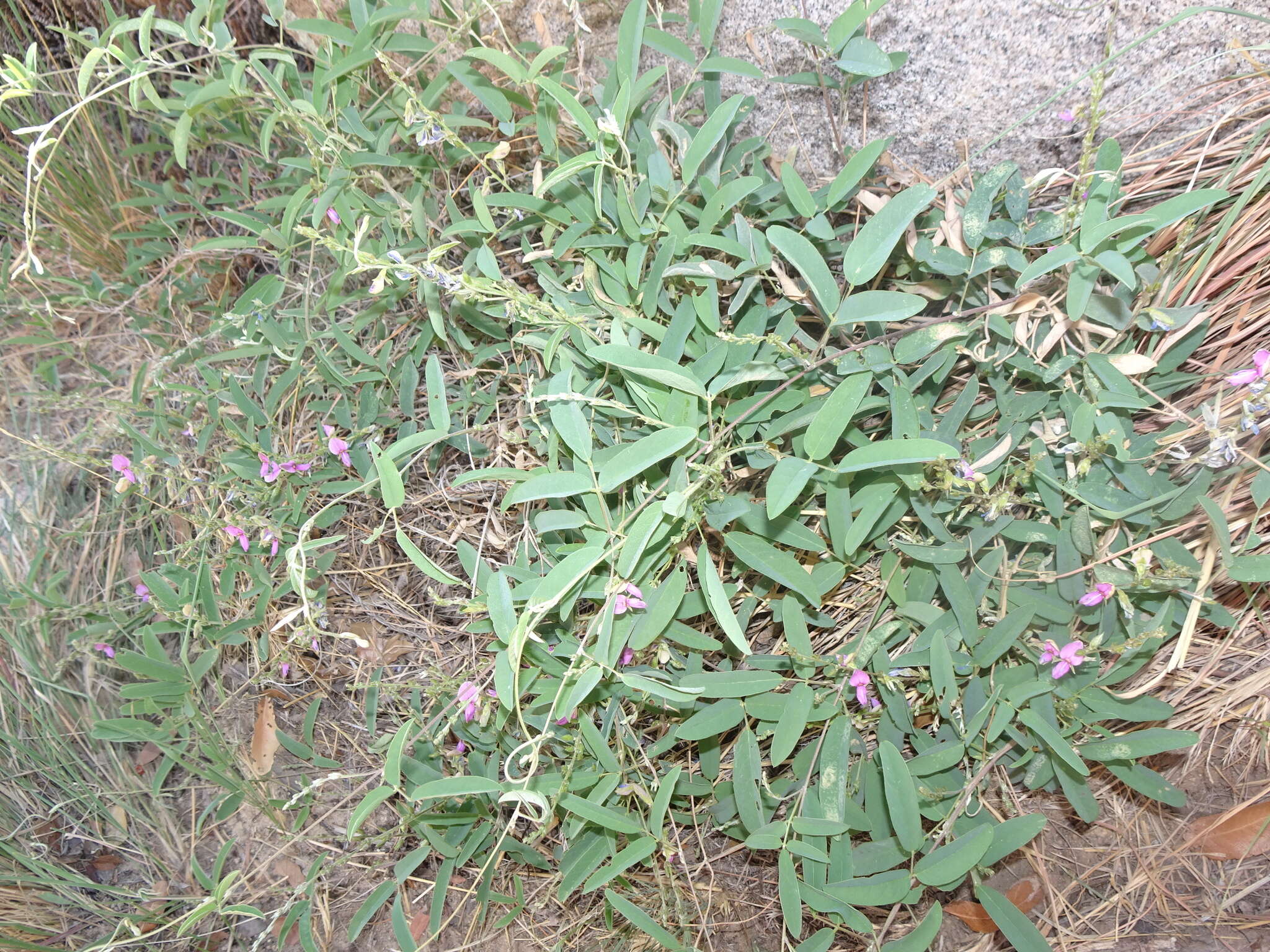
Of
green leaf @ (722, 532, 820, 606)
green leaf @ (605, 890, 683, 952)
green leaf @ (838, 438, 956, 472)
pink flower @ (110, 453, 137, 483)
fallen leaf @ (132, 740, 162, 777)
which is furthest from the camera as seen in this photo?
fallen leaf @ (132, 740, 162, 777)

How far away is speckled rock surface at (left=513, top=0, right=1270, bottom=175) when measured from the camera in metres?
1.31

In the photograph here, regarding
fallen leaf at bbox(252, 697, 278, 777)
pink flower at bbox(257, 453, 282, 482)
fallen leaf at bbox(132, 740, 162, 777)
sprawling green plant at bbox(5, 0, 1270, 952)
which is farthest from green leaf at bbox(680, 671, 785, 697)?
fallen leaf at bbox(132, 740, 162, 777)

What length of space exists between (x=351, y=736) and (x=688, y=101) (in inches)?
58.7

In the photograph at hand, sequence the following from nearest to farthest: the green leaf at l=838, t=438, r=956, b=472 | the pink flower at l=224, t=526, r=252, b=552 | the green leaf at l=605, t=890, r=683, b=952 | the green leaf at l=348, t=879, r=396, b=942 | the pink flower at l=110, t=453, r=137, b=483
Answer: the green leaf at l=838, t=438, r=956, b=472 → the green leaf at l=605, t=890, r=683, b=952 → the green leaf at l=348, t=879, r=396, b=942 → the pink flower at l=224, t=526, r=252, b=552 → the pink flower at l=110, t=453, r=137, b=483

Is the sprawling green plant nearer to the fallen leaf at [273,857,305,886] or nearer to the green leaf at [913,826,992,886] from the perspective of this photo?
the green leaf at [913,826,992,886]

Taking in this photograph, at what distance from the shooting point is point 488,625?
1.36 meters

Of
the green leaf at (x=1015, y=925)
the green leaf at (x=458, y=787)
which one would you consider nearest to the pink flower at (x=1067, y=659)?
the green leaf at (x=1015, y=925)

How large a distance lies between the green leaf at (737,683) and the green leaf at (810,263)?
0.58m

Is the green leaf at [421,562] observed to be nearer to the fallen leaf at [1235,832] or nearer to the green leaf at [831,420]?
the green leaf at [831,420]

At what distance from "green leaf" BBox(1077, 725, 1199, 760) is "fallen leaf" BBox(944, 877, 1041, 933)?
315 millimetres

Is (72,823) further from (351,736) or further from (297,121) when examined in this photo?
(297,121)

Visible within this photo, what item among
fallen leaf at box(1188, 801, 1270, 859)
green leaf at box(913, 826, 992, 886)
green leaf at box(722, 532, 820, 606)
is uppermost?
green leaf at box(722, 532, 820, 606)

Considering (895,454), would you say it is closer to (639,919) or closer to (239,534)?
(639,919)

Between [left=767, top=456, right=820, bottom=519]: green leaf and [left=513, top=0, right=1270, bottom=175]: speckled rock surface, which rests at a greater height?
[left=513, top=0, right=1270, bottom=175]: speckled rock surface
